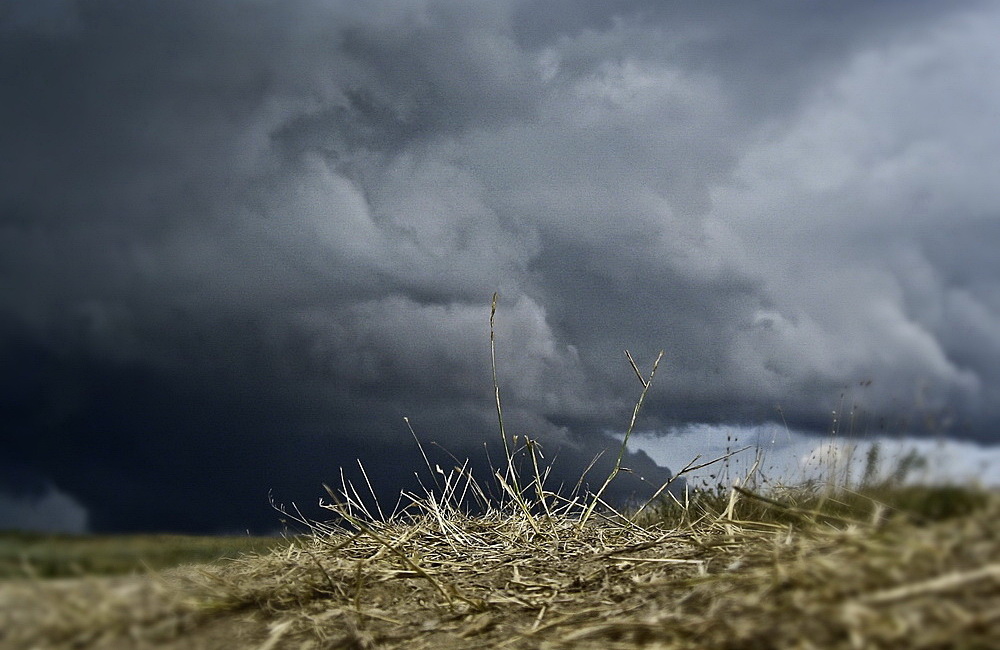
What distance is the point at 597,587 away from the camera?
11.2 feet

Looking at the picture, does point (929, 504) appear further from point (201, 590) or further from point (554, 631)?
point (201, 590)

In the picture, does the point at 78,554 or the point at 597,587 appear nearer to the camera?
the point at 78,554

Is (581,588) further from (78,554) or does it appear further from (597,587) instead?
(78,554)

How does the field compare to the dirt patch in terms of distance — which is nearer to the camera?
the field

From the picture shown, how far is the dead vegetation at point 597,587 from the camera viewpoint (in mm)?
1996

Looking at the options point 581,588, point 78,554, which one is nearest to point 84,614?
point 78,554

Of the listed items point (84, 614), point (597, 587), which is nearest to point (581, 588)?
point (597, 587)

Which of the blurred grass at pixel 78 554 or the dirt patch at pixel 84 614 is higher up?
the blurred grass at pixel 78 554

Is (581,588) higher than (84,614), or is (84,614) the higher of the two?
(84,614)

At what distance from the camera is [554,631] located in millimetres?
2885

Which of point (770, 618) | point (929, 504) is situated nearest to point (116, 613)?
point (770, 618)

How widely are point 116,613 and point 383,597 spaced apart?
1410mm

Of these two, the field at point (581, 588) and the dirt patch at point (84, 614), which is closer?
the field at point (581, 588)

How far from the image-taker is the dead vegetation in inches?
78.6
